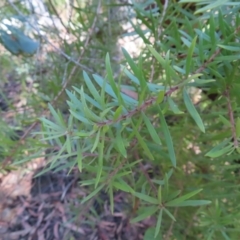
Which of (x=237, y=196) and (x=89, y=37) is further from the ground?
(x=89, y=37)

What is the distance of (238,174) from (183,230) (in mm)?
168

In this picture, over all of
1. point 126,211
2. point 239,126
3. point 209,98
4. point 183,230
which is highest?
point 239,126

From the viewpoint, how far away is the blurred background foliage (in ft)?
1.22

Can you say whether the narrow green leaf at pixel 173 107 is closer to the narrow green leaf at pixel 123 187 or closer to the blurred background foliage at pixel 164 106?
the blurred background foliage at pixel 164 106

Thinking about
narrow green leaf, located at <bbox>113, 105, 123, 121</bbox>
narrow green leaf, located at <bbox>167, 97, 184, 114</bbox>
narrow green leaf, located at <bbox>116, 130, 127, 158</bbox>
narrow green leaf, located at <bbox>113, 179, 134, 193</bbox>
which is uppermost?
narrow green leaf, located at <bbox>113, 105, 123, 121</bbox>

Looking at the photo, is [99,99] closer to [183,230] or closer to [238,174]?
[238,174]

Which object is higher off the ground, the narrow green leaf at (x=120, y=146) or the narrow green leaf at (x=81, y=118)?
the narrow green leaf at (x=81, y=118)

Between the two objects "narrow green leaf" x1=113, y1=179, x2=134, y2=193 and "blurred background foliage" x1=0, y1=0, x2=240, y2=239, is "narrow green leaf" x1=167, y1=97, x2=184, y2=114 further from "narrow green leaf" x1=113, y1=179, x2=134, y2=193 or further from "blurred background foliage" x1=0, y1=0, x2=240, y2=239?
"narrow green leaf" x1=113, y1=179, x2=134, y2=193

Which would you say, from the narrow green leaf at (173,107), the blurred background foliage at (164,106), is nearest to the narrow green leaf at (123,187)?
the blurred background foliage at (164,106)

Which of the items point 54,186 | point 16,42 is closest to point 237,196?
point 16,42

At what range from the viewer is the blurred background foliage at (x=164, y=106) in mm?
373

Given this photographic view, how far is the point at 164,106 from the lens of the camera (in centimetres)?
38

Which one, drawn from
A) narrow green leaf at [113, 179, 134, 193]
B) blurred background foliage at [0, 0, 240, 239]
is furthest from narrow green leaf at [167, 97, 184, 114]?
narrow green leaf at [113, 179, 134, 193]

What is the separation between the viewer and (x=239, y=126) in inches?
13.4
